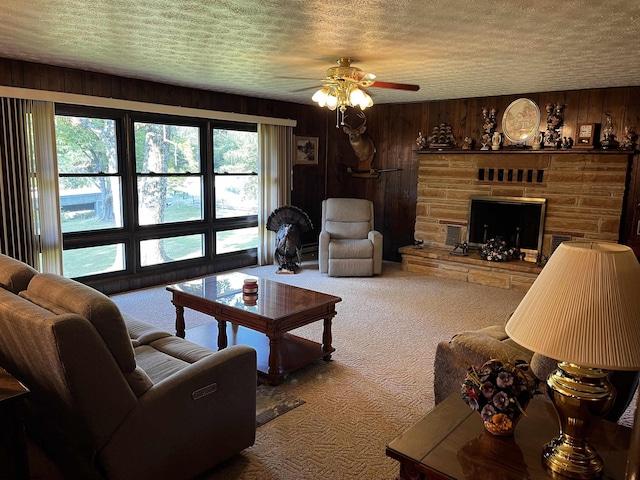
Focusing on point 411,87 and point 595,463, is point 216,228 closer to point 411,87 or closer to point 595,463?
point 411,87

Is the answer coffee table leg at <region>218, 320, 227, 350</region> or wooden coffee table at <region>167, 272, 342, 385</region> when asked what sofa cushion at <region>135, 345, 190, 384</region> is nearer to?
wooden coffee table at <region>167, 272, 342, 385</region>

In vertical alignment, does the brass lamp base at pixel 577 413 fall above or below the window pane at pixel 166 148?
below

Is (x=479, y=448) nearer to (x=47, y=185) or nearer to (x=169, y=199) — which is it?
(x=47, y=185)

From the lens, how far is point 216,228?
21.1 ft

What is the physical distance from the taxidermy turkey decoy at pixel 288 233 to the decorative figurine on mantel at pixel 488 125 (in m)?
2.56

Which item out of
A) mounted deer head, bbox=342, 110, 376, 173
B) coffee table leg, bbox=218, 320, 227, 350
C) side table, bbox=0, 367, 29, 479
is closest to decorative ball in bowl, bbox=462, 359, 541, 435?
side table, bbox=0, 367, 29, 479

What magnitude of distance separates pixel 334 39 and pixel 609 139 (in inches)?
144

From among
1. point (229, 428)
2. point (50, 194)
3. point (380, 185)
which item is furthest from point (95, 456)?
point (380, 185)

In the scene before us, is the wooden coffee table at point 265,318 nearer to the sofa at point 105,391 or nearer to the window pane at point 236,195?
the sofa at point 105,391

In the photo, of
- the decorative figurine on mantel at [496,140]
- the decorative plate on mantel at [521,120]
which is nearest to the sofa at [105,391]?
the decorative figurine on mantel at [496,140]

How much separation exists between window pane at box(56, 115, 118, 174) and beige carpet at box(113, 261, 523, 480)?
1417mm

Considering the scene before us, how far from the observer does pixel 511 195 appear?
242 inches

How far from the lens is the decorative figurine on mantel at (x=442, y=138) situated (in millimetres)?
6531

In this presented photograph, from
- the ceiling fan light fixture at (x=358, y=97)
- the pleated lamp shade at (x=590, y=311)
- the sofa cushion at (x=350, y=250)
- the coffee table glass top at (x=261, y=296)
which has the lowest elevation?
the sofa cushion at (x=350, y=250)
